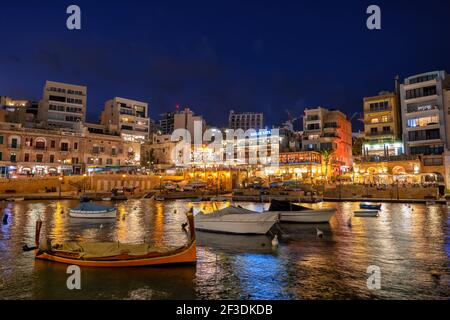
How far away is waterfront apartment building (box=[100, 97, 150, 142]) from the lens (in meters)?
98.4

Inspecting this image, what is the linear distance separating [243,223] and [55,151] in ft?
219

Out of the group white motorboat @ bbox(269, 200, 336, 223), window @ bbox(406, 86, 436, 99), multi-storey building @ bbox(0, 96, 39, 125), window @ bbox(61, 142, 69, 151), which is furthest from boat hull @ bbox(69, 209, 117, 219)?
window @ bbox(406, 86, 436, 99)

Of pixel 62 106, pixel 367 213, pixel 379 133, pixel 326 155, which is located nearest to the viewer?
pixel 367 213

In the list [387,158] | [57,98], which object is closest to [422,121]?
[387,158]

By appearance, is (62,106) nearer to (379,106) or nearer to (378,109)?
(378,109)

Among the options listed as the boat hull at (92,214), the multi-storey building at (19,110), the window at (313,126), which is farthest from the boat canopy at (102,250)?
the window at (313,126)

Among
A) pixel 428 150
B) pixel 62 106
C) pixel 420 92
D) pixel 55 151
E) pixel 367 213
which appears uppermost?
pixel 62 106

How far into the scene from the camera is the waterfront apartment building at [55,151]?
70625 millimetres

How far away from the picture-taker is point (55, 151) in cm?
7719

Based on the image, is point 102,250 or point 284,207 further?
point 284,207
